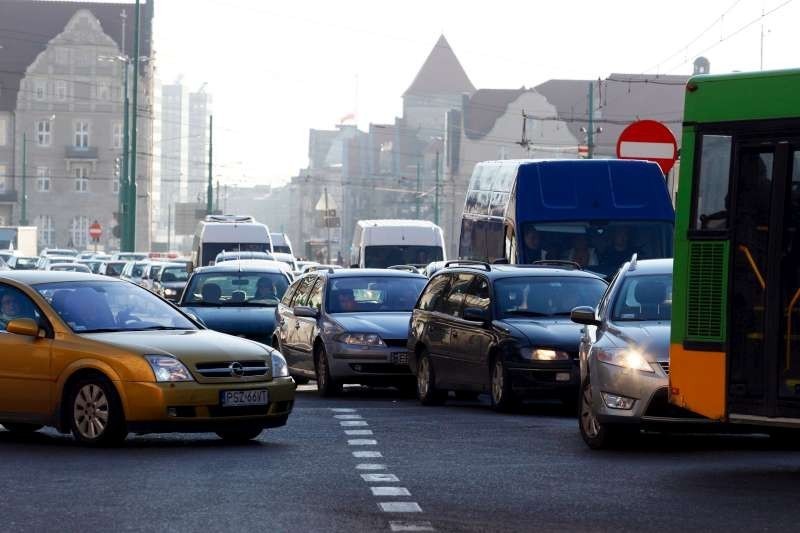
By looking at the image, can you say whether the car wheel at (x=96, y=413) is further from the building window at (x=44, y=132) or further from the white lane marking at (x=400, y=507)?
the building window at (x=44, y=132)

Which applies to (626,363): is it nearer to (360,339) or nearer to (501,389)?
(501,389)

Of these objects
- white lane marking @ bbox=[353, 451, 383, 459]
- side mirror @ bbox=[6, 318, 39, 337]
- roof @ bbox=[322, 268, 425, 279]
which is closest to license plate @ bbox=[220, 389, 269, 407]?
white lane marking @ bbox=[353, 451, 383, 459]

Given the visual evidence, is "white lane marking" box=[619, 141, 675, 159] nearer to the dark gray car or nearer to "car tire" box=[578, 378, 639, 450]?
the dark gray car

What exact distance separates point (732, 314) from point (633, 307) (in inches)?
133

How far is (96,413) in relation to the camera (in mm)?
15156

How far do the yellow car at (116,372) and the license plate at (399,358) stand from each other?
7282 millimetres

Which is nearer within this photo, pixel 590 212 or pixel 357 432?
pixel 357 432

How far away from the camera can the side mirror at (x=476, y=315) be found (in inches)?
816

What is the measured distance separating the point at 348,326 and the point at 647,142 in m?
5.09

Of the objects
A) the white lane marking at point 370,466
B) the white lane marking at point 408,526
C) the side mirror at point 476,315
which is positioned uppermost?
the side mirror at point 476,315

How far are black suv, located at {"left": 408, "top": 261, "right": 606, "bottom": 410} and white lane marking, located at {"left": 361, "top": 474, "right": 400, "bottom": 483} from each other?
6703 millimetres

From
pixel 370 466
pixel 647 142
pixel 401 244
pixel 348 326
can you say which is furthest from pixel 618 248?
pixel 401 244

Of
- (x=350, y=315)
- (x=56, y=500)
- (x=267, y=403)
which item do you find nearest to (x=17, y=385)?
(x=267, y=403)

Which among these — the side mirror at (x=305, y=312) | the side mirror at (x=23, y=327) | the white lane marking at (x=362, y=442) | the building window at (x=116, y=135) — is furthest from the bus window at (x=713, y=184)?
the building window at (x=116, y=135)
